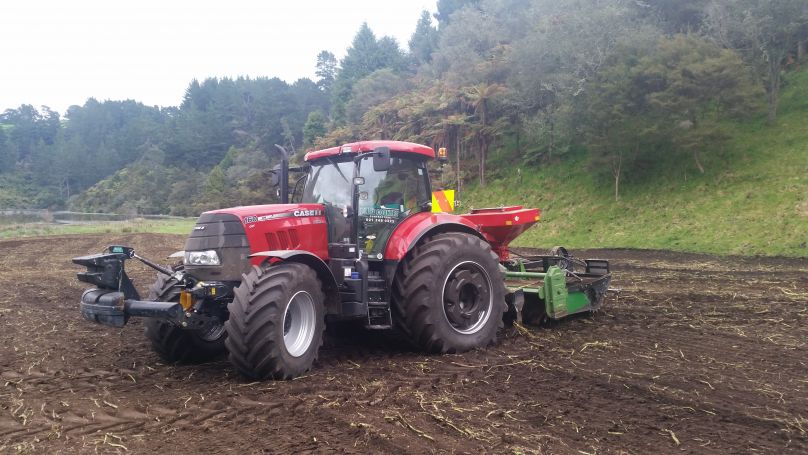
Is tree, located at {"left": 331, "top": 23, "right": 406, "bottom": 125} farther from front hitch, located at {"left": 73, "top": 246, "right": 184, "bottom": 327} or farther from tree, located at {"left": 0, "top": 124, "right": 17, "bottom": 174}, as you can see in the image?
front hitch, located at {"left": 73, "top": 246, "right": 184, "bottom": 327}

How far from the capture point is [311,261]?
569cm

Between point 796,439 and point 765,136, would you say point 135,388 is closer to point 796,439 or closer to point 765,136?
point 796,439

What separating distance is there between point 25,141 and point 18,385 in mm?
113700

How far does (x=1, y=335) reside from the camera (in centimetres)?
784

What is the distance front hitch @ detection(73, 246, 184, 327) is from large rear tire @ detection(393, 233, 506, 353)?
2356 millimetres

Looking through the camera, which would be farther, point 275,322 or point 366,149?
point 366,149

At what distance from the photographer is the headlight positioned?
5.70 metres

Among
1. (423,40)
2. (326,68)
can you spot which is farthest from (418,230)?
(326,68)

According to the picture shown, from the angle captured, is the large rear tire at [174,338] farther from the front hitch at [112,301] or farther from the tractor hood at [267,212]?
the tractor hood at [267,212]

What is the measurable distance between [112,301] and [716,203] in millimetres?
19914

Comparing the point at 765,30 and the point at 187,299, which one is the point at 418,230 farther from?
the point at 765,30

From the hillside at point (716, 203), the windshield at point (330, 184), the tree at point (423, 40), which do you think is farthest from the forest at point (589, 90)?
the tree at point (423, 40)

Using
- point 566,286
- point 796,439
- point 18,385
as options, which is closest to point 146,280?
point 18,385

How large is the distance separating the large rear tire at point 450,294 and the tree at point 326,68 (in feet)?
302
